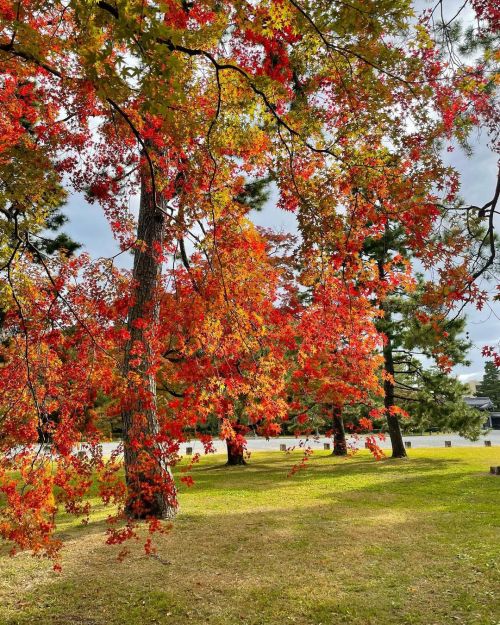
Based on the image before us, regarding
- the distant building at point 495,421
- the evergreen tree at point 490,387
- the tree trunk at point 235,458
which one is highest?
the evergreen tree at point 490,387

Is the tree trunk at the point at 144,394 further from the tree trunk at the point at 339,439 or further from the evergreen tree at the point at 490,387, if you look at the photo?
the evergreen tree at the point at 490,387

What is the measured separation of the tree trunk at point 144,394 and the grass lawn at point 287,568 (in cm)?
80

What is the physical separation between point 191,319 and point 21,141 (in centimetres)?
415

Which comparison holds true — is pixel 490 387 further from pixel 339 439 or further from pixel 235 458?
pixel 235 458

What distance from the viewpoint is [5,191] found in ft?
21.4

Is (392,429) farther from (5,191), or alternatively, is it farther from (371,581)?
(5,191)

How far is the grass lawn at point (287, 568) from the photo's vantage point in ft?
17.3

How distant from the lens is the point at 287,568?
660 cm

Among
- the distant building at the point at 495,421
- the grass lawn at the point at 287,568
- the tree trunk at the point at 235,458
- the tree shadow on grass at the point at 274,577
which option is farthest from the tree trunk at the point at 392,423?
the distant building at the point at 495,421

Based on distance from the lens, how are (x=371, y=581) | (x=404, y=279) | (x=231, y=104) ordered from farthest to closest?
(x=404, y=279) → (x=231, y=104) → (x=371, y=581)

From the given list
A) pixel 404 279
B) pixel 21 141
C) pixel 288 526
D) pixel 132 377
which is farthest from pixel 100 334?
pixel 404 279

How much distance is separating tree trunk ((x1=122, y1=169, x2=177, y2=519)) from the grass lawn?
2.64 feet

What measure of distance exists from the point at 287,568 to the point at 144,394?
363cm

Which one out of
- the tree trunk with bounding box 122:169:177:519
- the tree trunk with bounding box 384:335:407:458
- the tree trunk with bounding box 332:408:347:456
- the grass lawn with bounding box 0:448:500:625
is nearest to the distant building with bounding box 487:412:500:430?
the tree trunk with bounding box 332:408:347:456
